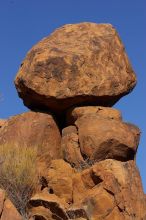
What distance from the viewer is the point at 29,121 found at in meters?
15.0

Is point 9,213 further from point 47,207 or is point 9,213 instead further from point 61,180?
point 61,180

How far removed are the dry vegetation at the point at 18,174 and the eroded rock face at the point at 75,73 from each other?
192cm

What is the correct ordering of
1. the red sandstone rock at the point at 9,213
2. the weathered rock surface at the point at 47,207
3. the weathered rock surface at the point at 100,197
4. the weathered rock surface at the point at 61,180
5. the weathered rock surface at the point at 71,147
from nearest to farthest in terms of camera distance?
the red sandstone rock at the point at 9,213 → the weathered rock surface at the point at 100,197 → the weathered rock surface at the point at 47,207 → the weathered rock surface at the point at 61,180 → the weathered rock surface at the point at 71,147

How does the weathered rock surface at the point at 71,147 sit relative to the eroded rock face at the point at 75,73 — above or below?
below

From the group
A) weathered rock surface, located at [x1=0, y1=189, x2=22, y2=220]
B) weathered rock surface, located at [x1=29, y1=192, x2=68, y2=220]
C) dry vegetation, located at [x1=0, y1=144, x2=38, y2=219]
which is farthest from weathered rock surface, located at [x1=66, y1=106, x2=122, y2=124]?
weathered rock surface, located at [x1=0, y1=189, x2=22, y2=220]

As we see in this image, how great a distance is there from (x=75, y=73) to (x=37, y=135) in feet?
6.89

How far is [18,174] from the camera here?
44.9 ft

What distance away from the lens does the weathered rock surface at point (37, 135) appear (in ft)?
47.9

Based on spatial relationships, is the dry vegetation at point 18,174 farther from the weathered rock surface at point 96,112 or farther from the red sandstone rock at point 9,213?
the red sandstone rock at point 9,213

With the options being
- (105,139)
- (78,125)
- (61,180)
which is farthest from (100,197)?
(78,125)

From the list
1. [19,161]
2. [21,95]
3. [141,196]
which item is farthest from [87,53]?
[141,196]

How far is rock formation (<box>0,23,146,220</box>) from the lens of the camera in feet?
40.7

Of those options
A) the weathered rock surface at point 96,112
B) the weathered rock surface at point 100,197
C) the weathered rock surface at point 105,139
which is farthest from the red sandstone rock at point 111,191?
the weathered rock surface at point 96,112

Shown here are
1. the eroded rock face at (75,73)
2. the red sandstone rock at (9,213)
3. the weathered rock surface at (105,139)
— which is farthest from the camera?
the eroded rock face at (75,73)
